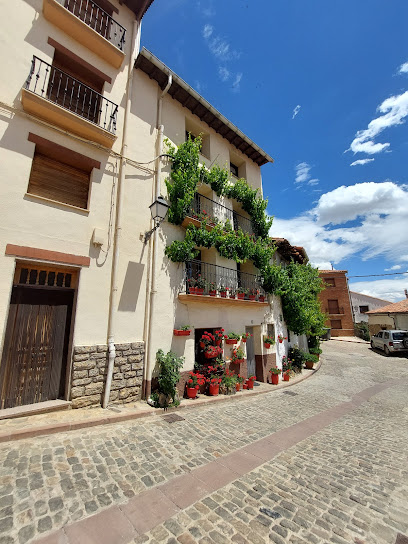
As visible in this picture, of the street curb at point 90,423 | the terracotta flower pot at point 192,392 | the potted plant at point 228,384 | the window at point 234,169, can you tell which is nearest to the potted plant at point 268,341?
the potted plant at point 228,384

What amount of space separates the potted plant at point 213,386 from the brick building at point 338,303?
26403 mm

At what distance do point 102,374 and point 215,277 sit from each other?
16.8ft

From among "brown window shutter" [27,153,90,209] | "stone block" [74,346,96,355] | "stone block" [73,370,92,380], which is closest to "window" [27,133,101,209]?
"brown window shutter" [27,153,90,209]

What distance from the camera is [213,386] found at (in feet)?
24.4

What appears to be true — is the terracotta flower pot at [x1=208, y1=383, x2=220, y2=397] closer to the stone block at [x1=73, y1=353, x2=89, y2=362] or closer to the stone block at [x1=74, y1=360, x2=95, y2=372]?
the stone block at [x1=74, y1=360, x2=95, y2=372]

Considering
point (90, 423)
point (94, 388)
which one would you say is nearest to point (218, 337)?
point (94, 388)

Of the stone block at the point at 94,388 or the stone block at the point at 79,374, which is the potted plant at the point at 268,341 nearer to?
the stone block at the point at 94,388

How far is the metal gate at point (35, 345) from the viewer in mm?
4668

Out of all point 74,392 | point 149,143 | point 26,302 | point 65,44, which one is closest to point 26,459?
point 74,392

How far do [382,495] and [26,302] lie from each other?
Answer: 7.05 meters

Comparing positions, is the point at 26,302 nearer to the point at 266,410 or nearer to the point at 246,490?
the point at 246,490

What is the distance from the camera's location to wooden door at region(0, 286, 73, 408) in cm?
466

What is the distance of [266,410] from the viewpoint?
6727 millimetres

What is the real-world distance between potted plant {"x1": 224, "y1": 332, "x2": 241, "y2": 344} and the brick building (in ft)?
81.6
